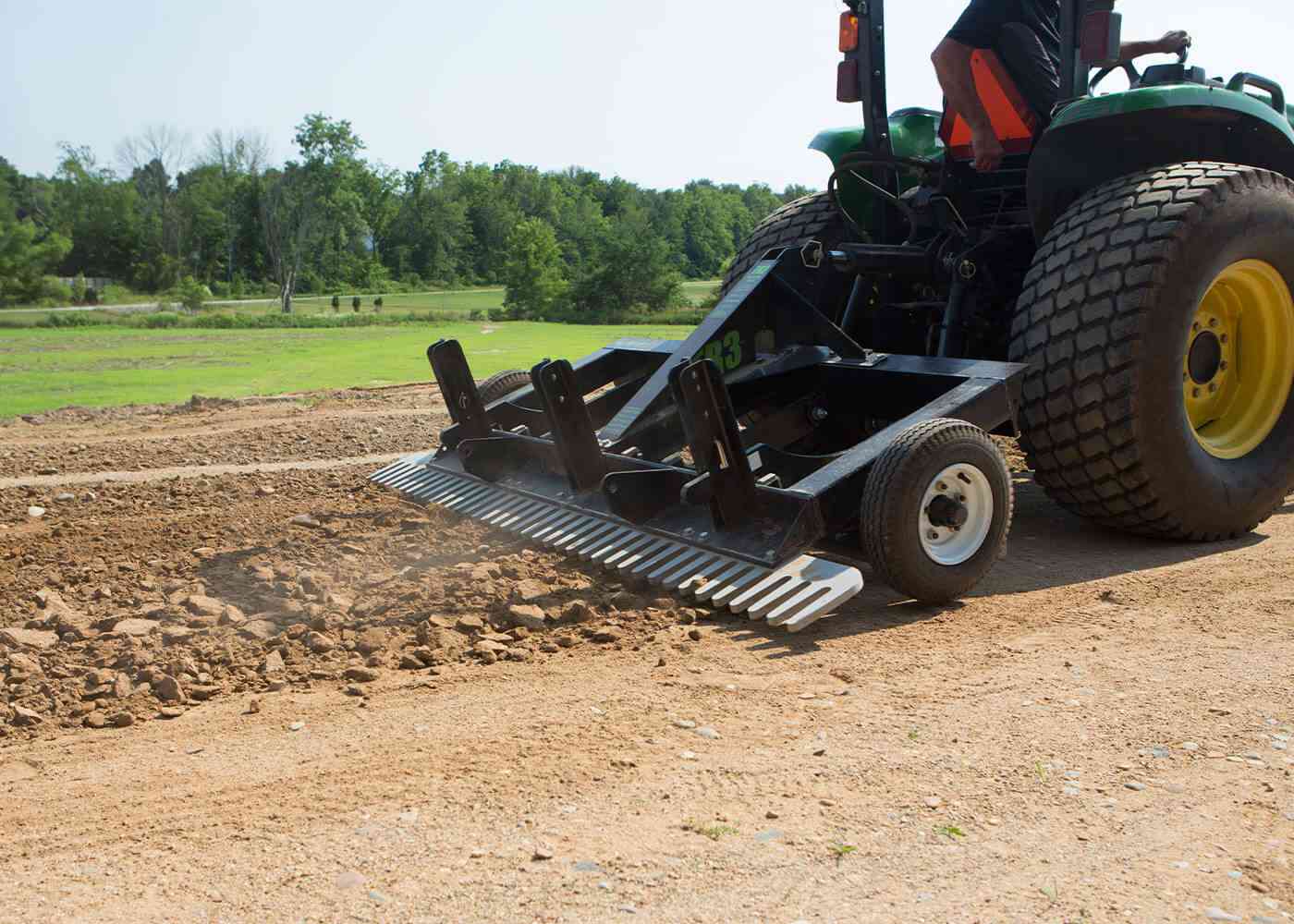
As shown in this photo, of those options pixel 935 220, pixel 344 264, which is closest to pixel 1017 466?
pixel 935 220

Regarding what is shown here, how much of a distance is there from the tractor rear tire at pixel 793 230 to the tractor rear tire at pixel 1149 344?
1.88m

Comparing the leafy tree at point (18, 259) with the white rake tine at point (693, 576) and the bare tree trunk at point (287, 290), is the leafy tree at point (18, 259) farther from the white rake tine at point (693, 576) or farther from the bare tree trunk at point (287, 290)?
the white rake tine at point (693, 576)

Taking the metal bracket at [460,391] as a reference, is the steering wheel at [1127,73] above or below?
above

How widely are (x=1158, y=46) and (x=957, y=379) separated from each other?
2290mm

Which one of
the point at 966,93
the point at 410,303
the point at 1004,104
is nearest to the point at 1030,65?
the point at 1004,104

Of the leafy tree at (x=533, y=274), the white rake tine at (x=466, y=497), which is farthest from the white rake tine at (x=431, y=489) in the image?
the leafy tree at (x=533, y=274)

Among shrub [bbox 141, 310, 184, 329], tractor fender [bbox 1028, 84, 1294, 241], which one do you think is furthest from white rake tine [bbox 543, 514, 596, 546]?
shrub [bbox 141, 310, 184, 329]

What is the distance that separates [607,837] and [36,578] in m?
3.19

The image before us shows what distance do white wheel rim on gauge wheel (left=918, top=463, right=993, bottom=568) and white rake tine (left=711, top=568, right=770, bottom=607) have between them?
575mm

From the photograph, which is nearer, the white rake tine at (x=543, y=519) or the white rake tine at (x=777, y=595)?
the white rake tine at (x=777, y=595)

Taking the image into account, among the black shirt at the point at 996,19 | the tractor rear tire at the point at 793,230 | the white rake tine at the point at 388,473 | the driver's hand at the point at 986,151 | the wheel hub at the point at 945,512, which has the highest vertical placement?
the black shirt at the point at 996,19

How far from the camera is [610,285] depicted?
28.3m

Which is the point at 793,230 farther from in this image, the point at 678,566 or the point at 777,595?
the point at 777,595

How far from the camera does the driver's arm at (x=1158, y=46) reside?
5641 mm
